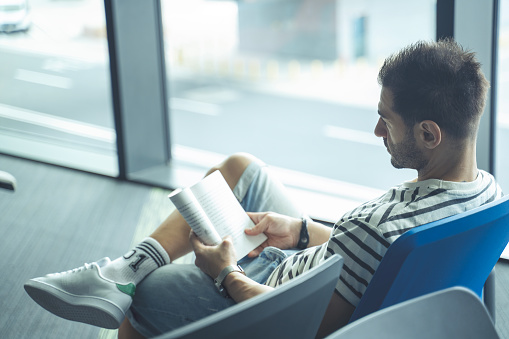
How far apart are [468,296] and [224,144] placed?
131 inches

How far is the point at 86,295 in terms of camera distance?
61.8 inches

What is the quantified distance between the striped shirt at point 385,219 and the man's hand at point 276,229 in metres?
0.34

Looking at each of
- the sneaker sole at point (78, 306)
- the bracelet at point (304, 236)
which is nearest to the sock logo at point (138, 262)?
the sneaker sole at point (78, 306)

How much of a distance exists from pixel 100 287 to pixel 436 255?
848 mm

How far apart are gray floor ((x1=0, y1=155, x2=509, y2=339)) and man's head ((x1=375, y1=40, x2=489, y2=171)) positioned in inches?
36.3

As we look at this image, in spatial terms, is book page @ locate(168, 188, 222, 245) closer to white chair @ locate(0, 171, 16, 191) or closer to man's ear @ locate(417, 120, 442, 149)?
man's ear @ locate(417, 120, 442, 149)

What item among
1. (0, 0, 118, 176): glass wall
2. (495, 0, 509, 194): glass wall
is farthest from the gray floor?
(495, 0, 509, 194): glass wall

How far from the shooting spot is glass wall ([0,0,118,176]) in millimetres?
3775

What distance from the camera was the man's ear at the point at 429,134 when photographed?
1253 mm

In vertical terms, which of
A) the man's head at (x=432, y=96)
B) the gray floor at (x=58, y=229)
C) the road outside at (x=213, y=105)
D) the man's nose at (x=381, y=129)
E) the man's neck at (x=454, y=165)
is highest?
the man's head at (x=432, y=96)

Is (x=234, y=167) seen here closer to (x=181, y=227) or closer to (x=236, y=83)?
(x=181, y=227)

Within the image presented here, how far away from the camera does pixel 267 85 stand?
507cm

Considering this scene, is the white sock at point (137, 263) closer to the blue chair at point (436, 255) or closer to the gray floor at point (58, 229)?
the gray floor at point (58, 229)

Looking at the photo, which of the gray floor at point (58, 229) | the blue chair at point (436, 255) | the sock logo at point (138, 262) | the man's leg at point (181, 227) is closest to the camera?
the blue chair at point (436, 255)
